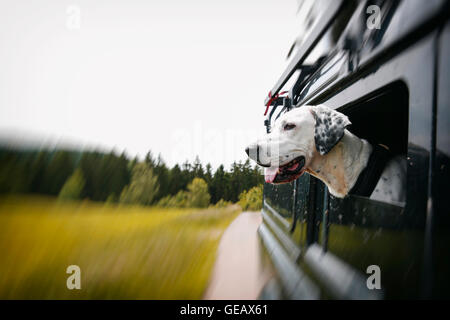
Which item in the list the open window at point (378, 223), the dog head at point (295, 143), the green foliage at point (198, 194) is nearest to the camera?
the open window at point (378, 223)

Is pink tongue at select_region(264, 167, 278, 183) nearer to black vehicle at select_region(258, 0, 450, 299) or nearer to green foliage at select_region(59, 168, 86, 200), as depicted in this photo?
black vehicle at select_region(258, 0, 450, 299)

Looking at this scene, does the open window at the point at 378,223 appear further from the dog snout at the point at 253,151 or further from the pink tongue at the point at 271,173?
the dog snout at the point at 253,151

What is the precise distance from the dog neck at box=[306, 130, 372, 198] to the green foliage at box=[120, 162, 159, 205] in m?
1.06

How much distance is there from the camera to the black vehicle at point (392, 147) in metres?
0.63

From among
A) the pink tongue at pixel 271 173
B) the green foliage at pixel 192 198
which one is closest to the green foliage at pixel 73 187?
the green foliage at pixel 192 198

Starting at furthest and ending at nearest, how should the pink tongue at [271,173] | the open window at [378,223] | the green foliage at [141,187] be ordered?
the pink tongue at [271,173] < the green foliage at [141,187] < the open window at [378,223]

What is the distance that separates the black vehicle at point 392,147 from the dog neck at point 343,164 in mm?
91

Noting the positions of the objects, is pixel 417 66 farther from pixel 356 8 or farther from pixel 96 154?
pixel 96 154

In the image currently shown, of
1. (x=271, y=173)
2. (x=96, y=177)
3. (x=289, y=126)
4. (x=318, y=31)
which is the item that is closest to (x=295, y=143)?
(x=289, y=126)

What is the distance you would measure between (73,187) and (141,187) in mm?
350

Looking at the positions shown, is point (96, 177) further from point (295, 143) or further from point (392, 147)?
point (392, 147)

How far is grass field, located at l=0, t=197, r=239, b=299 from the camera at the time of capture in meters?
1.04

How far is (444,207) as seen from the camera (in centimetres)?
62
